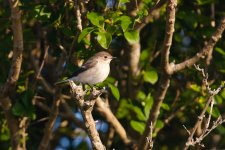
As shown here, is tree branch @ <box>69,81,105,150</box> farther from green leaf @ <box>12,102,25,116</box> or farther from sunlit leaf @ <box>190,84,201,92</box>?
sunlit leaf @ <box>190,84,201,92</box>

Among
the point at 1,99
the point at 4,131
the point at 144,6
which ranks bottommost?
the point at 4,131

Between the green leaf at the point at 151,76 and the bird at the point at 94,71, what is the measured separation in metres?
0.43

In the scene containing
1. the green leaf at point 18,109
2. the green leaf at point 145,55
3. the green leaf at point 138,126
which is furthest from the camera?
the green leaf at point 145,55

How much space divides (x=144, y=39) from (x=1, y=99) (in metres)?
1.91

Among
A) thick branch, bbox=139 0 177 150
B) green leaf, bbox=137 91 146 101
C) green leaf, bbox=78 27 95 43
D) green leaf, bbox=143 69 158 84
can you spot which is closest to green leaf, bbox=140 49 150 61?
green leaf, bbox=143 69 158 84

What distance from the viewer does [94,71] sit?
691 centimetres

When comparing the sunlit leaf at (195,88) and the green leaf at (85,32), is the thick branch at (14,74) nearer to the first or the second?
the green leaf at (85,32)

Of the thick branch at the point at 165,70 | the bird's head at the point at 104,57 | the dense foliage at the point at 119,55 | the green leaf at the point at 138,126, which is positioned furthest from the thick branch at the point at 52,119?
the thick branch at the point at 165,70

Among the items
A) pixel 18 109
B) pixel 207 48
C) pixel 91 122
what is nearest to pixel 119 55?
pixel 18 109

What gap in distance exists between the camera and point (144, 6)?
6391mm

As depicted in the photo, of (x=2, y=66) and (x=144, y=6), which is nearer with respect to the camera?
(x=144, y=6)

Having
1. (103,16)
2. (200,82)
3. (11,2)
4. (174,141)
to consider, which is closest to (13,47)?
(11,2)

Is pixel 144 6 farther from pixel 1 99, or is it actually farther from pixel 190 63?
pixel 1 99

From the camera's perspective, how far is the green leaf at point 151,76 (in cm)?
701
